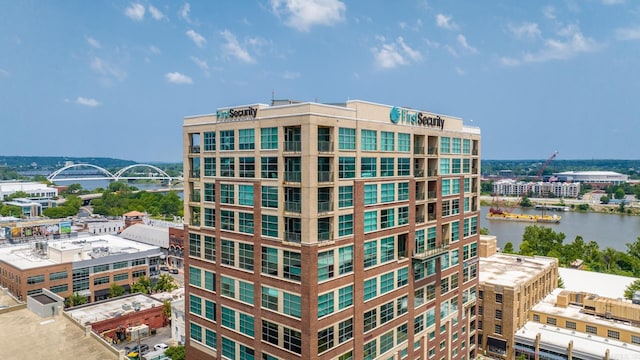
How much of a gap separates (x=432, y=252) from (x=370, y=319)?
468 inches

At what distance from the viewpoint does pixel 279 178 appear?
36375 millimetres

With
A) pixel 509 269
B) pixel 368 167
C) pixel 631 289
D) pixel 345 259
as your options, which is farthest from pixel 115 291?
pixel 631 289

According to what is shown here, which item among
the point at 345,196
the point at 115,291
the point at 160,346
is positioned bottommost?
the point at 160,346

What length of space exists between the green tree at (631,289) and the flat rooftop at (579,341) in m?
18.7

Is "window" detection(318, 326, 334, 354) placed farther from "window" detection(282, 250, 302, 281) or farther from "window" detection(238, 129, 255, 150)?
"window" detection(238, 129, 255, 150)

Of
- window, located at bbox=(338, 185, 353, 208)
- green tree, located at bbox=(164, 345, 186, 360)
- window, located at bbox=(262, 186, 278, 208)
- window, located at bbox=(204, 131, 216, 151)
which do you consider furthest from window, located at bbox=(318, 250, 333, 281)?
green tree, located at bbox=(164, 345, 186, 360)

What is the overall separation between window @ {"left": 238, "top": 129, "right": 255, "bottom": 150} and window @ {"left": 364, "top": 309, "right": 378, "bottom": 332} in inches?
750

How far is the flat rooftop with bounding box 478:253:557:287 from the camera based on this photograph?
70188 mm

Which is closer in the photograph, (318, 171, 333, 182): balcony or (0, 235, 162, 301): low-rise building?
(318, 171, 333, 182): balcony

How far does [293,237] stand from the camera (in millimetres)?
35969

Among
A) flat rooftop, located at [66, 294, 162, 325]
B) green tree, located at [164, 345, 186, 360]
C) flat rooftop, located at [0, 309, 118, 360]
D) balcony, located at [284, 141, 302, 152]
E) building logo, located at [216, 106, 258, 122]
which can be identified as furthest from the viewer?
flat rooftop, located at [66, 294, 162, 325]

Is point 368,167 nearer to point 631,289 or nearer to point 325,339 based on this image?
point 325,339

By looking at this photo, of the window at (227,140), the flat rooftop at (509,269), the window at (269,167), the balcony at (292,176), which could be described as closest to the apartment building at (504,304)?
the flat rooftop at (509,269)

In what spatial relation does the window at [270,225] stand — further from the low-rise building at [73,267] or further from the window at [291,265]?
the low-rise building at [73,267]
